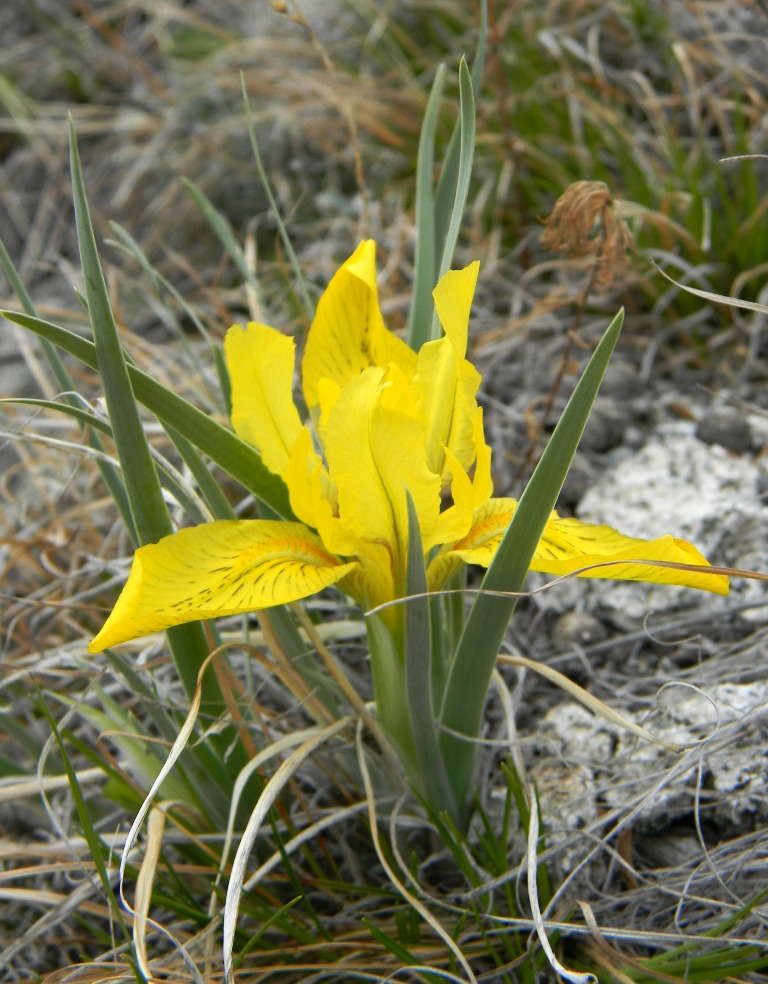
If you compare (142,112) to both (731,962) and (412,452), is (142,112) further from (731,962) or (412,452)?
(731,962)

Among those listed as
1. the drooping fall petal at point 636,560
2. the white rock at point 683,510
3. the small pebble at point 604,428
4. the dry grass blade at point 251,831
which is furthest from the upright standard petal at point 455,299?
the small pebble at point 604,428

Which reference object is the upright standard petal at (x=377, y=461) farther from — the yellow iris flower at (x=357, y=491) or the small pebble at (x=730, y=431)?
the small pebble at (x=730, y=431)

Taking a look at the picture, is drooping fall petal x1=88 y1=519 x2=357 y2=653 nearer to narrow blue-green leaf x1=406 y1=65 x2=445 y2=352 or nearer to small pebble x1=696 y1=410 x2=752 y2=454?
narrow blue-green leaf x1=406 y1=65 x2=445 y2=352

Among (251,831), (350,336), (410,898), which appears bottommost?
(410,898)

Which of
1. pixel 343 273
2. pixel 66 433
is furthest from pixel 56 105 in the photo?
pixel 343 273

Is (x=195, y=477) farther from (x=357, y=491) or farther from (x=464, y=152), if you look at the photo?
(x=464, y=152)

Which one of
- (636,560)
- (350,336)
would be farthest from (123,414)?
(636,560)

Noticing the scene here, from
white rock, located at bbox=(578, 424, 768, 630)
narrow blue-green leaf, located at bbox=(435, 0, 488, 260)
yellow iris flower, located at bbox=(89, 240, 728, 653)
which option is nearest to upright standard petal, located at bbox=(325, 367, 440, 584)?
yellow iris flower, located at bbox=(89, 240, 728, 653)
